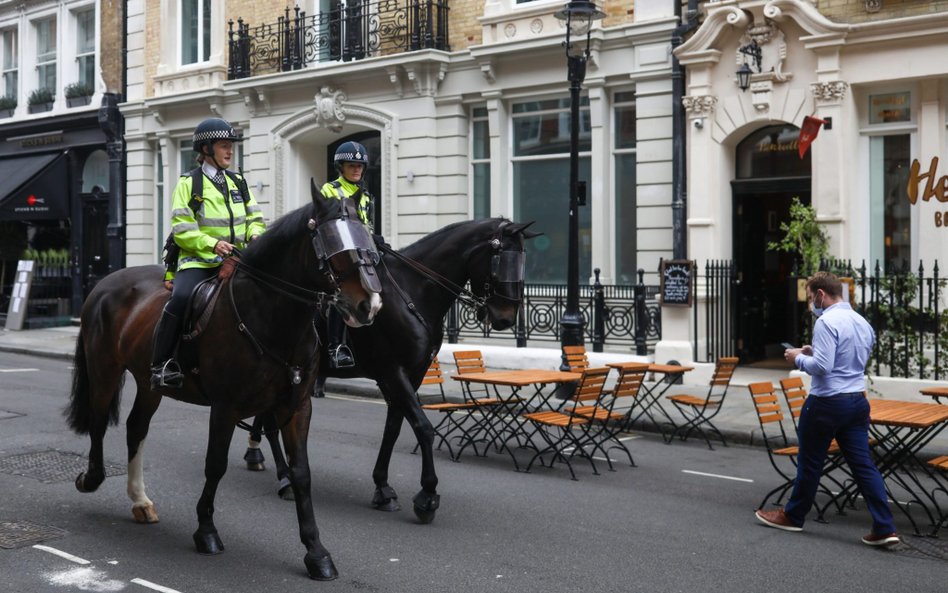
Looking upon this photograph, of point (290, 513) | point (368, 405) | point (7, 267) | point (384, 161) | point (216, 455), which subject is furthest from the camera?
point (7, 267)

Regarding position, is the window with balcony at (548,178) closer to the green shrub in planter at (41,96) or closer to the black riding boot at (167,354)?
the black riding boot at (167,354)

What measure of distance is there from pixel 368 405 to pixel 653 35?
778 cm

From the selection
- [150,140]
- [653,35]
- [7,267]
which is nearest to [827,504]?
[653,35]

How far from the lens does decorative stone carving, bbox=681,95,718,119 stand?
624 inches

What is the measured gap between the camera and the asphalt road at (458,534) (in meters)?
6.18

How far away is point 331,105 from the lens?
20.8 m

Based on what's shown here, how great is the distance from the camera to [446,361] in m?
18.6

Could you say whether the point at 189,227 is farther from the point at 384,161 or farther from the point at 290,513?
the point at 384,161

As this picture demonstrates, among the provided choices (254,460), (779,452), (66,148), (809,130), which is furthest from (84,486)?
(66,148)

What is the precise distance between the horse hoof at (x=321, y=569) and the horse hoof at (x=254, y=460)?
10.7 ft

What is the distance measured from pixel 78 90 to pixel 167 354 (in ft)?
73.5

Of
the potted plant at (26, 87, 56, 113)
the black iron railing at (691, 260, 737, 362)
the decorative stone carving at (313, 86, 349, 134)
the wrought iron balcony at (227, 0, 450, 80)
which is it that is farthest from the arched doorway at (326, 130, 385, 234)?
the potted plant at (26, 87, 56, 113)

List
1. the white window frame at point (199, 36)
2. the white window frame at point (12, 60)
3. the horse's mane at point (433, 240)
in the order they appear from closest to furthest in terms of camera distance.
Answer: the horse's mane at point (433, 240) → the white window frame at point (199, 36) → the white window frame at point (12, 60)

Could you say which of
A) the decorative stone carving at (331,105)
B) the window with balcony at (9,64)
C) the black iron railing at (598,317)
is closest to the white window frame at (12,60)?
the window with balcony at (9,64)
